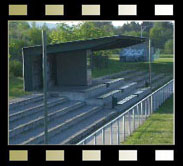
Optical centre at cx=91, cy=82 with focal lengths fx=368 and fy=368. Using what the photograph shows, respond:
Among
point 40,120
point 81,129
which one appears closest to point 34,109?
point 40,120

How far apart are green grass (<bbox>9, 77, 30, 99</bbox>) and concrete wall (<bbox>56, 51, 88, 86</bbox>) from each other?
7.84 feet

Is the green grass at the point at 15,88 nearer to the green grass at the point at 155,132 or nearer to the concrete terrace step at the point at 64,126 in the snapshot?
the concrete terrace step at the point at 64,126

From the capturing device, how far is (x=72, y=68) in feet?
66.2

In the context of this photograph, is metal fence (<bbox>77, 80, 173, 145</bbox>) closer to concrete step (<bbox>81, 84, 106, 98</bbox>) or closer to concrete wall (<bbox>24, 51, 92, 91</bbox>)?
concrete step (<bbox>81, 84, 106, 98</bbox>)

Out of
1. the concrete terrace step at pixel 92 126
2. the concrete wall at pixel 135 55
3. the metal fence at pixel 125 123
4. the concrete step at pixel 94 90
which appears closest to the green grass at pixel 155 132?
the metal fence at pixel 125 123

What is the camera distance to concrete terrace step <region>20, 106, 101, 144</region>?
450 inches

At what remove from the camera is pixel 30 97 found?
16359mm

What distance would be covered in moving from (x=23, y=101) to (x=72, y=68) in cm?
536

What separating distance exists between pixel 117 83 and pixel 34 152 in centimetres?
1856

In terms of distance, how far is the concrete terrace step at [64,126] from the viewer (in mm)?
11423

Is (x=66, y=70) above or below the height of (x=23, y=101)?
above

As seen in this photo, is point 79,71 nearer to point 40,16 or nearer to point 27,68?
point 27,68

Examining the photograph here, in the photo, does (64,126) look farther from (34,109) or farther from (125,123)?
(125,123)
